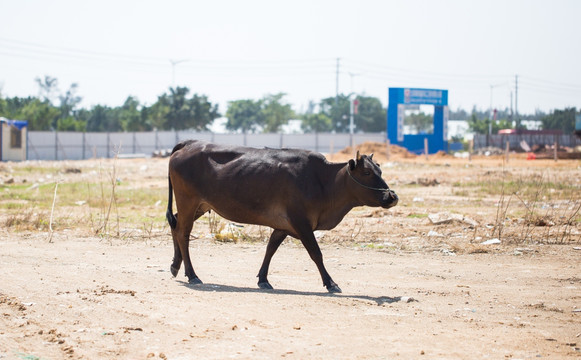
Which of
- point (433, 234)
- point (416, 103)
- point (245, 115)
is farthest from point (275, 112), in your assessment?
point (433, 234)

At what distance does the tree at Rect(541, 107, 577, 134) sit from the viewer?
3209 inches

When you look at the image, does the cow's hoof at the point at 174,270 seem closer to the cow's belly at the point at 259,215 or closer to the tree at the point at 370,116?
the cow's belly at the point at 259,215

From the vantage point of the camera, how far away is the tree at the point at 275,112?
315ft

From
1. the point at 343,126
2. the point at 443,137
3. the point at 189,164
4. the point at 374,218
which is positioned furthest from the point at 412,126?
the point at 189,164

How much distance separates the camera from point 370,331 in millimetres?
6527

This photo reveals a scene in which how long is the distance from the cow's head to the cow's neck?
0.12 meters

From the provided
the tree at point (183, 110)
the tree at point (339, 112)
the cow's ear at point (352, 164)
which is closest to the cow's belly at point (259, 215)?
the cow's ear at point (352, 164)

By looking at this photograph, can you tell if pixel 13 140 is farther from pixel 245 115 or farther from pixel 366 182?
pixel 245 115

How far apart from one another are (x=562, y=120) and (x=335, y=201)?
80712 mm

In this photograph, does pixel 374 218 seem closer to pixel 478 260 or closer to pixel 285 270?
pixel 478 260

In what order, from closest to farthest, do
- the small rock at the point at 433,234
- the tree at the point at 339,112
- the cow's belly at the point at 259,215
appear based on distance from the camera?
1. the cow's belly at the point at 259,215
2. the small rock at the point at 433,234
3. the tree at the point at 339,112

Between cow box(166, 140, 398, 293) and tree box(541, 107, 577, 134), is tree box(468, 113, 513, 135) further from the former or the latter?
cow box(166, 140, 398, 293)

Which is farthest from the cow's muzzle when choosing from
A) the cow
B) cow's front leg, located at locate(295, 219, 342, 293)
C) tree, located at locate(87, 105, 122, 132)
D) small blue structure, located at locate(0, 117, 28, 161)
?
tree, located at locate(87, 105, 122, 132)

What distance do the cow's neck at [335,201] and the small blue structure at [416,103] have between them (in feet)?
151
